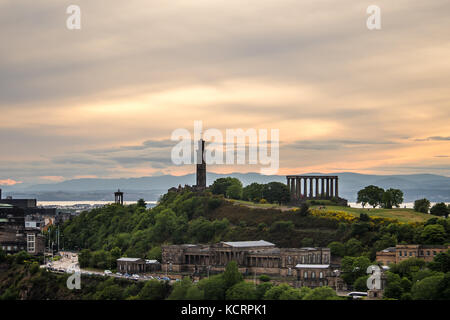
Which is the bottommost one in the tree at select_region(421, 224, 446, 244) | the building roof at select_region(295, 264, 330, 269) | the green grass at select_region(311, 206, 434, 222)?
the building roof at select_region(295, 264, 330, 269)

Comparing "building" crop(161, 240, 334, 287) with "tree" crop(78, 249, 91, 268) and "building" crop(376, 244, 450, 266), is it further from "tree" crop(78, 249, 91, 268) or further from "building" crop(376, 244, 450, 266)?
"tree" crop(78, 249, 91, 268)

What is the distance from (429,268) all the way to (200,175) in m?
95.6

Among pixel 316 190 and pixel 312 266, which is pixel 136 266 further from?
pixel 316 190

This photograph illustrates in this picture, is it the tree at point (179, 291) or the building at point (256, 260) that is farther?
the building at point (256, 260)

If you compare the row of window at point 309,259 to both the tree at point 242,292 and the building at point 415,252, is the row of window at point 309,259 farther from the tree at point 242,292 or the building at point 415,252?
the tree at point 242,292

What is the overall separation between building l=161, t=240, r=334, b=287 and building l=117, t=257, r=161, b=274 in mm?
1577

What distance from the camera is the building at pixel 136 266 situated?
408 ft

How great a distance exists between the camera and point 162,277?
381 feet

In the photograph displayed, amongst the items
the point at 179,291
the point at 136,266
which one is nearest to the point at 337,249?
the point at 136,266

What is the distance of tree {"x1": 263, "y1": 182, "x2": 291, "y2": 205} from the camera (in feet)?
539

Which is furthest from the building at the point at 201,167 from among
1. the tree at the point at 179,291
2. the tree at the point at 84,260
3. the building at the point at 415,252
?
the tree at the point at 179,291

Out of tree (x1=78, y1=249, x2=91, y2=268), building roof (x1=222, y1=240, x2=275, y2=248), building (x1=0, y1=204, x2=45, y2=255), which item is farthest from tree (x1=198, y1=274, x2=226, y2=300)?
building (x1=0, y1=204, x2=45, y2=255)

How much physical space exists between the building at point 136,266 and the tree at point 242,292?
1253 inches

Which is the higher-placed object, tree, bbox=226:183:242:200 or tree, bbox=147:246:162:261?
tree, bbox=226:183:242:200
